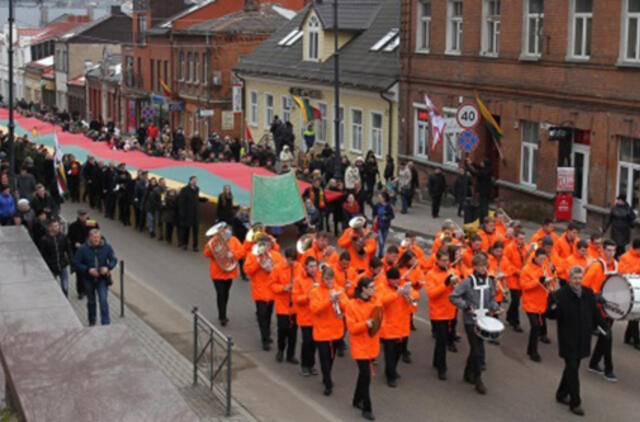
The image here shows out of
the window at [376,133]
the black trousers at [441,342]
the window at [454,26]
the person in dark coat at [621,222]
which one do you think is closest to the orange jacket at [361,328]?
the black trousers at [441,342]

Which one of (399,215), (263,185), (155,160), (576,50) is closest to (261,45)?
(155,160)

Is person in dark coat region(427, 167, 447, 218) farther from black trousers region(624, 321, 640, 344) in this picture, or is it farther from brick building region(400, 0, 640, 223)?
black trousers region(624, 321, 640, 344)

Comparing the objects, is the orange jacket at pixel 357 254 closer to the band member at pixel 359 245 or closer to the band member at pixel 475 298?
the band member at pixel 359 245

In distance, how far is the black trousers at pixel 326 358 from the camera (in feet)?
42.3

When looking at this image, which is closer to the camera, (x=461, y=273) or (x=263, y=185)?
(x=461, y=273)

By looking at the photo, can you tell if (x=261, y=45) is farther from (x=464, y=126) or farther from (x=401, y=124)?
(x=464, y=126)

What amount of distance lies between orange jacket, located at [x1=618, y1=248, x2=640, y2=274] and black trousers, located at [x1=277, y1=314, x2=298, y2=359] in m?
4.69

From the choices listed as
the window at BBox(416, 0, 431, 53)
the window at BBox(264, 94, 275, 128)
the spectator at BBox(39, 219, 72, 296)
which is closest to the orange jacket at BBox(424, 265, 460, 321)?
the spectator at BBox(39, 219, 72, 296)

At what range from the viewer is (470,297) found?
512 inches

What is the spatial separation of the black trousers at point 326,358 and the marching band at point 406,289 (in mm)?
15

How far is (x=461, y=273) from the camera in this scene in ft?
46.3

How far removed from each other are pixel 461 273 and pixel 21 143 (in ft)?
73.1

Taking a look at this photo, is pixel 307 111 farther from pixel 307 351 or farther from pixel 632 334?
pixel 307 351

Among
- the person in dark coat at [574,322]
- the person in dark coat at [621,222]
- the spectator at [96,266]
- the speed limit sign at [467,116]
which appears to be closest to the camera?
the person in dark coat at [574,322]
